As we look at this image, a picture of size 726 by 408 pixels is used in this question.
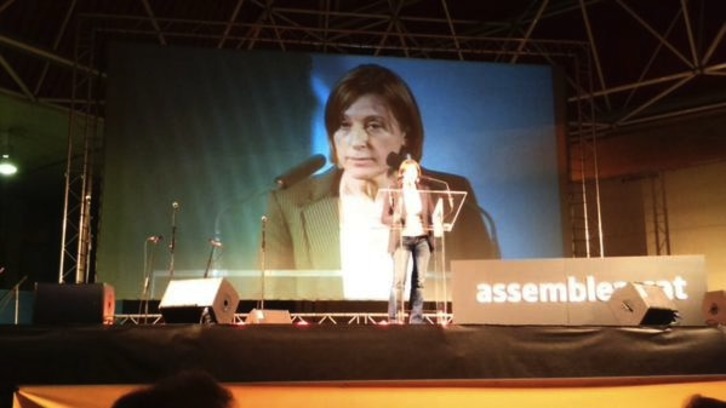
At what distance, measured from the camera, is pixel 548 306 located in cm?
567

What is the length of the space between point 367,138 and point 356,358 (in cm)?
699

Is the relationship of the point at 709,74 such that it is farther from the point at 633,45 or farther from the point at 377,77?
the point at 377,77

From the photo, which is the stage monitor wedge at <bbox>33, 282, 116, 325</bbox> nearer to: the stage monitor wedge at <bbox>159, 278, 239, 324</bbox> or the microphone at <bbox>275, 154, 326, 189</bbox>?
the stage monitor wedge at <bbox>159, 278, 239, 324</bbox>

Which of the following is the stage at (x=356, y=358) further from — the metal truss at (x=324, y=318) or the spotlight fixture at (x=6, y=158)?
the spotlight fixture at (x=6, y=158)

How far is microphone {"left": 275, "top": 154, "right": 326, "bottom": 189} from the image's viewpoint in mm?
10570

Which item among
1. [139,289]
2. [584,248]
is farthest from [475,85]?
[139,289]

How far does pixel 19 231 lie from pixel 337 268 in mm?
9871

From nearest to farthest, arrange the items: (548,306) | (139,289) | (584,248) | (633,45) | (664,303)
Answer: (664,303)
(548,306)
(139,289)
(584,248)
(633,45)

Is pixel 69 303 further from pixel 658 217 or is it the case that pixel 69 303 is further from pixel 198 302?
pixel 658 217

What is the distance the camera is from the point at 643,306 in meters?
5.10

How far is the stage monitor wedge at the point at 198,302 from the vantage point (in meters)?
5.33

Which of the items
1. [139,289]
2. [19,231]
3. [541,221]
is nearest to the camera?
[139,289]

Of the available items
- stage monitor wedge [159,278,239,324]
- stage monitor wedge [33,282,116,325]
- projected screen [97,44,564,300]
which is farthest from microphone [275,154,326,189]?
stage monitor wedge [33,282,116,325]

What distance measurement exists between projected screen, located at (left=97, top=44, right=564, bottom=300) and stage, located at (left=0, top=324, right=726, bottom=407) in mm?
5711
